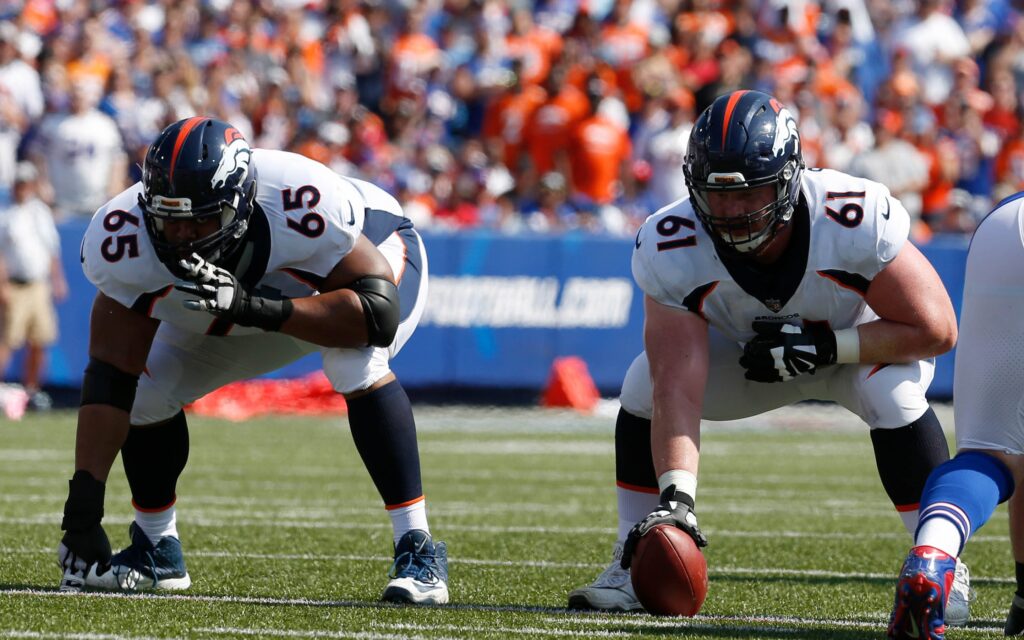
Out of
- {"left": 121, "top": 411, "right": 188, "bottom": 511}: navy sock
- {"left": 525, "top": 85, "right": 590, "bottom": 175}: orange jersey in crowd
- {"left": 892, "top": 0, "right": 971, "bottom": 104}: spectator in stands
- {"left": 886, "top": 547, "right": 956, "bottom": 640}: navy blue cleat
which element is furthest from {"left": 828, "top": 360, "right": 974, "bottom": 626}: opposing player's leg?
{"left": 892, "top": 0, "right": 971, "bottom": 104}: spectator in stands

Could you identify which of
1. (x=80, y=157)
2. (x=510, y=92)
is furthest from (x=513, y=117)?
(x=80, y=157)

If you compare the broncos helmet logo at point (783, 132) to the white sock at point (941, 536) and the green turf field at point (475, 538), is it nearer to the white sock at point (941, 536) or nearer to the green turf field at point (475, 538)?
the white sock at point (941, 536)

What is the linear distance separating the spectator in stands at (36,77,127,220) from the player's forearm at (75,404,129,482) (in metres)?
8.28

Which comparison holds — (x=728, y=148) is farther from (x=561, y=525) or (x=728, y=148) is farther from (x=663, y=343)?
(x=561, y=525)

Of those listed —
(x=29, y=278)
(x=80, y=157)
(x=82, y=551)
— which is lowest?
(x=82, y=551)

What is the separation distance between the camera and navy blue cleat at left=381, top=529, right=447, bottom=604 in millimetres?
4332

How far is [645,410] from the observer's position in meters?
4.52

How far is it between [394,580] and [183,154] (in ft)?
4.18

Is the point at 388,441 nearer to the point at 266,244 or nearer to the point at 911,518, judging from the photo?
the point at 266,244

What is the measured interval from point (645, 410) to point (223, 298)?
3.99 feet

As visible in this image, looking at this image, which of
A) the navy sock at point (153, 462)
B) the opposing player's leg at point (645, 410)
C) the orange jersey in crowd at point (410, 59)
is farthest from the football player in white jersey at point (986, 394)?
the orange jersey in crowd at point (410, 59)

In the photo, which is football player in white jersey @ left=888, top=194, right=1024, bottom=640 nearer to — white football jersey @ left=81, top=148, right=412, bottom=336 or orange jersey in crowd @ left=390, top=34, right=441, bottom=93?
white football jersey @ left=81, top=148, right=412, bottom=336

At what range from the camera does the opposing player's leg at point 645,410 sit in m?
4.49

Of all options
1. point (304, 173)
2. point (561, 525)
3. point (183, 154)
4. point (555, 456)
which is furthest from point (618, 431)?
point (555, 456)
